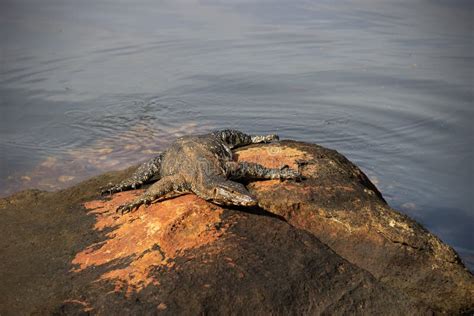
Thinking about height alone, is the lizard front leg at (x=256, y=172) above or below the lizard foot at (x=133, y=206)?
above

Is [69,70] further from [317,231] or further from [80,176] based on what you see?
[317,231]

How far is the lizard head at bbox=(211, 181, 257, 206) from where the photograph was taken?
20.8 ft

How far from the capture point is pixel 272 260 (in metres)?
5.76

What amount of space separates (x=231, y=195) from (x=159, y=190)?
1.19 m

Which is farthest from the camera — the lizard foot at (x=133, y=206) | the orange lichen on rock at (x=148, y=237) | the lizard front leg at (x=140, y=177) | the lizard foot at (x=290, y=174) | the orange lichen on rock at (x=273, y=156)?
the lizard front leg at (x=140, y=177)

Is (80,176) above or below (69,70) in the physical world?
below

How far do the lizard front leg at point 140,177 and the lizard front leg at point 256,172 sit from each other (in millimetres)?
1584

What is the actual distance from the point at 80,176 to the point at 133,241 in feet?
27.0

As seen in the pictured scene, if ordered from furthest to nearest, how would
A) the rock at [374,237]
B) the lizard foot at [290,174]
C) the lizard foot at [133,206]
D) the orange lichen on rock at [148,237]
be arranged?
1. the lizard foot at [290,174]
2. the lizard foot at [133,206]
3. the rock at [374,237]
4. the orange lichen on rock at [148,237]

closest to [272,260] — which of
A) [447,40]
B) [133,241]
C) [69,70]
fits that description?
[133,241]

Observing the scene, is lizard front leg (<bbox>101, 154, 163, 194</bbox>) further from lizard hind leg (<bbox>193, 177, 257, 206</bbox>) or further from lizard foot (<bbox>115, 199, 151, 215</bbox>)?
lizard hind leg (<bbox>193, 177, 257, 206</bbox>)

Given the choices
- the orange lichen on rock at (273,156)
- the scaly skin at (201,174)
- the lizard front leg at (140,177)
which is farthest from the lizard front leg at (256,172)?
the lizard front leg at (140,177)

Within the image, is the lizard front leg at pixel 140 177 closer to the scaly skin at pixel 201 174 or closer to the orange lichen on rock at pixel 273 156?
the scaly skin at pixel 201 174

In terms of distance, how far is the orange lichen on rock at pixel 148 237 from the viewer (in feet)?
18.7
